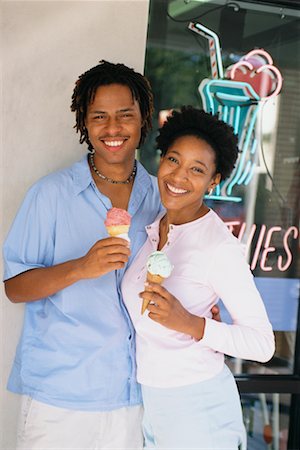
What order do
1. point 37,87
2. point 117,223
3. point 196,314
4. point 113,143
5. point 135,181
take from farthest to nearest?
point 37,87 → point 135,181 → point 113,143 → point 196,314 → point 117,223

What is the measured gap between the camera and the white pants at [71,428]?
7.86 feet

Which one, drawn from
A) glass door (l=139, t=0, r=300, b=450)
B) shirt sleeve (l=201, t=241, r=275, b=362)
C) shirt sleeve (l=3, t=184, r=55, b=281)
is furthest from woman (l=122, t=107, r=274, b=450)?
glass door (l=139, t=0, r=300, b=450)

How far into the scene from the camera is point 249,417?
4020mm

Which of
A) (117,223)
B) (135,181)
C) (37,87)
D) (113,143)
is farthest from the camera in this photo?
(37,87)

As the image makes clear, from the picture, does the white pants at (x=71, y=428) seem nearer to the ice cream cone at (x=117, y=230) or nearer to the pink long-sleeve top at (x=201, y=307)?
the pink long-sleeve top at (x=201, y=307)

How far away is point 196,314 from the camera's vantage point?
2.32 metres

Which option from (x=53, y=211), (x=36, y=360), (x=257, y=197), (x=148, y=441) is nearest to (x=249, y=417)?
(x=257, y=197)

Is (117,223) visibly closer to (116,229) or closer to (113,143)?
(116,229)

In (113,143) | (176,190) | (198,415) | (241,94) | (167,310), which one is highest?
(241,94)

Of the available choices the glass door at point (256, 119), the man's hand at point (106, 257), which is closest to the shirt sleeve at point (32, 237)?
the man's hand at point (106, 257)

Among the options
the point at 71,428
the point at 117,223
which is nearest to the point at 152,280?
the point at 117,223

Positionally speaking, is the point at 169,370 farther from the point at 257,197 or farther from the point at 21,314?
the point at 257,197

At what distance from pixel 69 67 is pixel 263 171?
1385 mm

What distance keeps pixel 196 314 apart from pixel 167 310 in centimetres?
25
